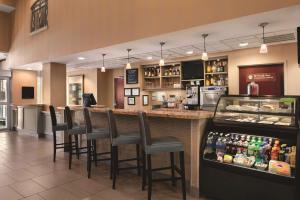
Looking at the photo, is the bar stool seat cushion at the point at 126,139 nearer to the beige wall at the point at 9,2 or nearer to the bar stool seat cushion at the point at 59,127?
the bar stool seat cushion at the point at 59,127

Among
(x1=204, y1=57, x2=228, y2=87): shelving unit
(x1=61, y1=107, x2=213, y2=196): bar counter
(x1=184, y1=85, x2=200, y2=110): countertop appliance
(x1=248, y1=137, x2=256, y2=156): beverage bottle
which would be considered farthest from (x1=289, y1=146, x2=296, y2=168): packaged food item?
(x1=184, y1=85, x2=200, y2=110): countertop appliance

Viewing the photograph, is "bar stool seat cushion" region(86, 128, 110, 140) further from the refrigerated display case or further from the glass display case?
the glass display case

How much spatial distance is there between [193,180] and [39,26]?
23.0ft

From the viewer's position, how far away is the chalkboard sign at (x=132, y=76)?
8070mm

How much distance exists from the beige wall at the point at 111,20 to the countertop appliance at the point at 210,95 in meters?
2.76

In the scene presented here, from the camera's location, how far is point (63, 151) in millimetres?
5469

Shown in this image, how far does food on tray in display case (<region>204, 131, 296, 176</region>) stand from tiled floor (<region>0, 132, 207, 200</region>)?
84cm

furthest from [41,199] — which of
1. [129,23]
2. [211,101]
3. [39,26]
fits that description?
[39,26]

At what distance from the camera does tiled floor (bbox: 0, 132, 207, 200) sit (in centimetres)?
303

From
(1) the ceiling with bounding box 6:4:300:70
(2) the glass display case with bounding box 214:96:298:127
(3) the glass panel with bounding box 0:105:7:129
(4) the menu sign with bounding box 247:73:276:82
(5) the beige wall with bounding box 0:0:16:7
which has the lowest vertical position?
(3) the glass panel with bounding box 0:105:7:129

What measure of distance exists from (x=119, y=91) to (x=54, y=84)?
299 cm

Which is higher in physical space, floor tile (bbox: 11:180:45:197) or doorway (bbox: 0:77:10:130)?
doorway (bbox: 0:77:10:130)

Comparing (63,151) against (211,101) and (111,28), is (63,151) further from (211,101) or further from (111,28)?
(211,101)

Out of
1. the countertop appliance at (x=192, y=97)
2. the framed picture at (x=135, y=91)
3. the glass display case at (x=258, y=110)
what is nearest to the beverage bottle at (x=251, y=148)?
the glass display case at (x=258, y=110)
